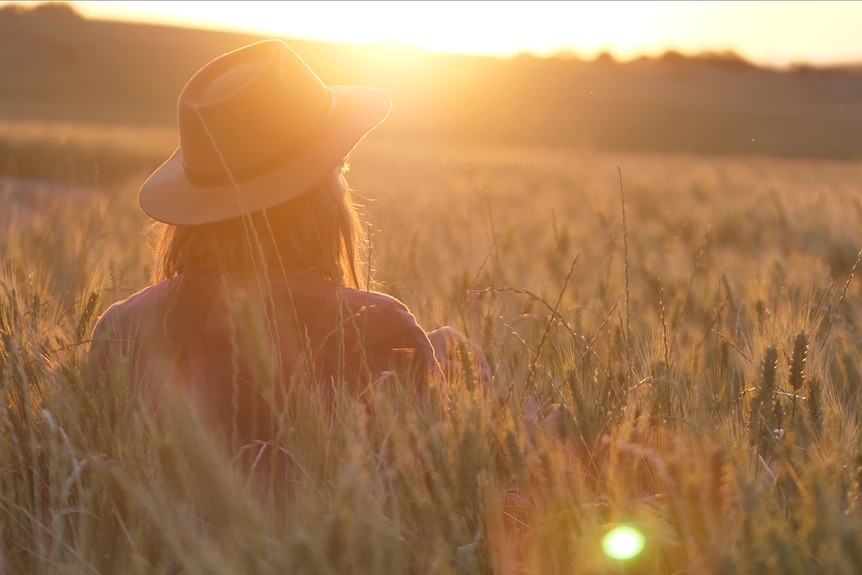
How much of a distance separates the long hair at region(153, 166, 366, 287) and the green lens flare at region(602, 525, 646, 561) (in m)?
0.77

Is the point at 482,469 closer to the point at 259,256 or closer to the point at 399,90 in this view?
the point at 259,256

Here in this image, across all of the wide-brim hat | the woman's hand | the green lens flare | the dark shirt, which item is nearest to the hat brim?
the wide-brim hat

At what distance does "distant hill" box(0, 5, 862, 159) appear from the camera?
1109 inches

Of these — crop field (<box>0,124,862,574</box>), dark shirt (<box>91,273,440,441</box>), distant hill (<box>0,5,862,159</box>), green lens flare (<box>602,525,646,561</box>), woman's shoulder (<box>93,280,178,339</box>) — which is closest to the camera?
crop field (<box>0,124,862,574</box>)

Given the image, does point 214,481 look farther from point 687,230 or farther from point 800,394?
point 687,230

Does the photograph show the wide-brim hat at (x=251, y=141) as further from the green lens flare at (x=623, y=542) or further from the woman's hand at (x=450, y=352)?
the green lens flare at (x=623, y=542)

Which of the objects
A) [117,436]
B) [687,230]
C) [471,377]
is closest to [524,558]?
[471,377]

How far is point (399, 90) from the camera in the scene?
78.2ft

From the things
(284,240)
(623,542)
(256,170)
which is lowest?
(623,542)

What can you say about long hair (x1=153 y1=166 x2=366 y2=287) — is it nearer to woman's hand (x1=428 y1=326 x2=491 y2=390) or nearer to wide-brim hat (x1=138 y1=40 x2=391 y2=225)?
wide-brim hat (x1=138 y1=40 x2=391 y2=225)

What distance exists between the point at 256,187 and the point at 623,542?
906 millimetres

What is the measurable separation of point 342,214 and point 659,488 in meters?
0.79

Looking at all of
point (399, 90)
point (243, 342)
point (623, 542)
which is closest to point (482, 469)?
point (623, 542)

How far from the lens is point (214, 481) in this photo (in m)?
0.82
